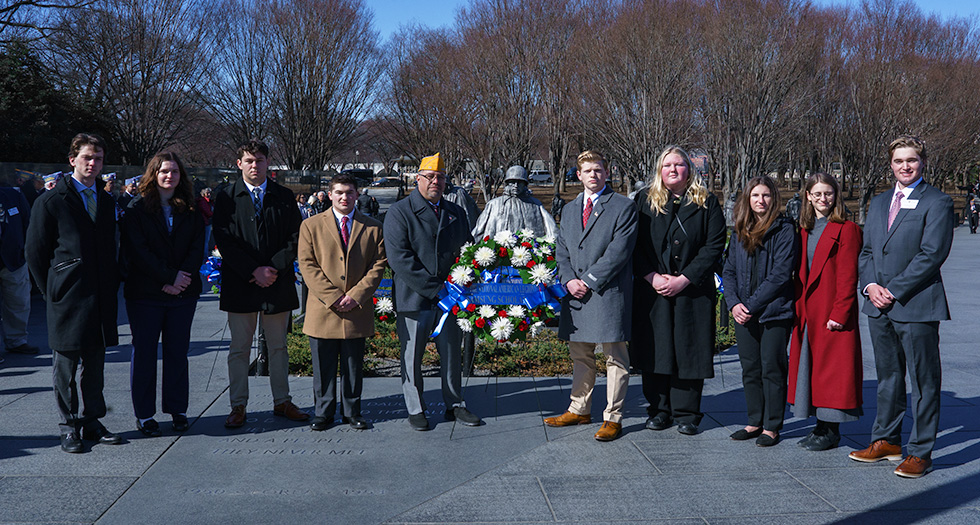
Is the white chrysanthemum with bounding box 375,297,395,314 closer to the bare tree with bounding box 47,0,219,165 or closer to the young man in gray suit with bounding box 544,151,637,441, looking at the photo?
the young man in gray suit with bounding box 544,151,637,441

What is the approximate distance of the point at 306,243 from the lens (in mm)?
5816

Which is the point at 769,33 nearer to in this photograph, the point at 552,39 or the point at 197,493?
the point at 552,39

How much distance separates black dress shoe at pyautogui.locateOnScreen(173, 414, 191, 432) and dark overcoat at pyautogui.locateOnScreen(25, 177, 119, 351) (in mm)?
777

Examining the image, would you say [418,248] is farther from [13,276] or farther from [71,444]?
[13,276]

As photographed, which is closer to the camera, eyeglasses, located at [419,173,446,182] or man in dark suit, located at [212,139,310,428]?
man in dark suit, located at [212,139,310,428]

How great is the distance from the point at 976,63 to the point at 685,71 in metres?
18.8

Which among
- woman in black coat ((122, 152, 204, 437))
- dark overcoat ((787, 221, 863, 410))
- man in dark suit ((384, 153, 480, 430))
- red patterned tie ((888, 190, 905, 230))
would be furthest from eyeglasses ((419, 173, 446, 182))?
red patterned tie ((888, 190, 905, 230))

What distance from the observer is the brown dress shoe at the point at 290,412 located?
6.03 m

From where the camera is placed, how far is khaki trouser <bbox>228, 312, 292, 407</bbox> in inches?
233

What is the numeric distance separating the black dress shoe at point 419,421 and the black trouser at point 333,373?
1.30 feet

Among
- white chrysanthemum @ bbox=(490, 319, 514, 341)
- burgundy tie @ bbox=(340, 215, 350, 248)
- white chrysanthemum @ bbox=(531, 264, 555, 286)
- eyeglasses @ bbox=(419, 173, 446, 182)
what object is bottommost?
white chrysanthemum @ bbox=(490, 319, 514, 341)

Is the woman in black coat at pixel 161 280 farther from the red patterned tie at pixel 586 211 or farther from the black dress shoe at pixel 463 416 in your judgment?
the red patterned tie at pixel 586 211

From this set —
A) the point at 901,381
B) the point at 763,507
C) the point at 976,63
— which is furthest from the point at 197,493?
the point at 976,63

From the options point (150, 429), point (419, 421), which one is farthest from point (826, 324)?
point (150, 429)
